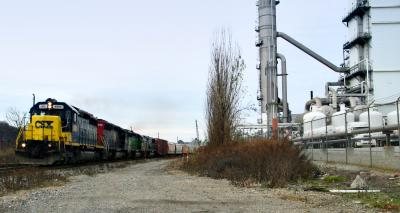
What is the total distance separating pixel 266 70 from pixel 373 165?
1433 inches

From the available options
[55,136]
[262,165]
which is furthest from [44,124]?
[262,165]

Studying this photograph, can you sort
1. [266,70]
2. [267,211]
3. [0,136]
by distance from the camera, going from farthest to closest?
[0,136] < [266,70] < [267,211]

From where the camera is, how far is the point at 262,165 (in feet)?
58.2

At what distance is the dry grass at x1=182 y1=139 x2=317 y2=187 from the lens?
53.9ft

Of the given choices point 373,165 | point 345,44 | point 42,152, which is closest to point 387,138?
point 373,165

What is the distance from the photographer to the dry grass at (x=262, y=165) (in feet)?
53.9

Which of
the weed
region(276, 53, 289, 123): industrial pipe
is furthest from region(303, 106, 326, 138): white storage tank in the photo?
region(276, 53, 289, 123): industrial pipe

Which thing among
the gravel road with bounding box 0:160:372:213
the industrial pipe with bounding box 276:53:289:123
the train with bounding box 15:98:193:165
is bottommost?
the gravel road with bounding box 0:160:372:213

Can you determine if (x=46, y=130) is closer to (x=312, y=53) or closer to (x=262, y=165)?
(x=262, y=165)

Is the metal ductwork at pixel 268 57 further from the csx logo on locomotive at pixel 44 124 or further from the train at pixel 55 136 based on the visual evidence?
the csx logo on locomotive at pixel 44 124

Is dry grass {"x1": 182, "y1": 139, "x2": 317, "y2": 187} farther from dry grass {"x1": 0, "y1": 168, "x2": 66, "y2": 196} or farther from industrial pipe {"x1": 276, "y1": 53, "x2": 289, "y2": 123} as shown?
industrial pipe {"x1": 276, "y1": 53, "x2": 289, "y2": 123}

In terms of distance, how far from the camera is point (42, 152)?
25.0 meters

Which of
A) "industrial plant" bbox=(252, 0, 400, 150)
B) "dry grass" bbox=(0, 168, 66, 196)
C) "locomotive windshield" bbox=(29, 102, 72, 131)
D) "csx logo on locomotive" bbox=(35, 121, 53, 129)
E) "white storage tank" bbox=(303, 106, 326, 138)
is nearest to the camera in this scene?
"dry grass" bbox=(0, 168, 66, 196)

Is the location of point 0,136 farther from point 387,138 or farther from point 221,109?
point 387,138
